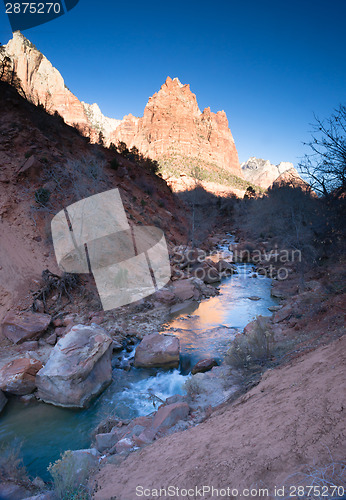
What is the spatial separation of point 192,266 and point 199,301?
4593 millimetres

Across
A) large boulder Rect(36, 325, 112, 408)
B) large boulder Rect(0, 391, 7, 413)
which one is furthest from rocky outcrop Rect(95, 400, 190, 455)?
large boulder Rect(0, 391, 7, 413)

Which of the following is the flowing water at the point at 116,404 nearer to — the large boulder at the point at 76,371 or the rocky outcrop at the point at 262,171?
the large boulder at the point at 76,371

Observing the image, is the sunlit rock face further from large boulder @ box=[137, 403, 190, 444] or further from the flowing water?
large boulder @ box=[137, 403, 190, 444]

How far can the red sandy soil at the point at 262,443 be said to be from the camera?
1802 mm

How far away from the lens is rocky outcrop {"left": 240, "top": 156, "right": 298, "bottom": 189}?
118m

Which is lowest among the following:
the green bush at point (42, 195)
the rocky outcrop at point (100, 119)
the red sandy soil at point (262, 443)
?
the red sandy soil at point (262, 443)

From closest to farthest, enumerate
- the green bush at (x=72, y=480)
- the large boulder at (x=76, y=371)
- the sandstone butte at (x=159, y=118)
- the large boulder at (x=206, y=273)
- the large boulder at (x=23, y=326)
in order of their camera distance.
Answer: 1. the green bush at (x=72, y=480)
2. the large boulder at (x=76, y=371)
3. the large boulder at (x=23, y=326)
4. the large boulder at (x=206, y=273)
5. the sandstone butte at (x=159, y=118)

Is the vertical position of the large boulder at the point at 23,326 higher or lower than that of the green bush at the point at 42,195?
lower

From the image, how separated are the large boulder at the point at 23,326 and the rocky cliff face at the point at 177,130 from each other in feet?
189

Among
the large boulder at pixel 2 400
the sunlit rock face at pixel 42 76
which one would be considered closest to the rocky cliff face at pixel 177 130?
the sunlit rock face at pixel 42 76

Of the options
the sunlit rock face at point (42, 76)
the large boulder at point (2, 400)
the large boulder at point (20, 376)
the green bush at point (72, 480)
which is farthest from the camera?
the sunlit rock face at point (42, 76)

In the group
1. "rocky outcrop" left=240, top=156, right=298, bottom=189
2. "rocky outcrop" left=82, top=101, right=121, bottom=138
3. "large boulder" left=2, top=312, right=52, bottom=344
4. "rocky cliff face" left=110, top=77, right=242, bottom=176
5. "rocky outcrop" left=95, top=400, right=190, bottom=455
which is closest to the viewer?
"rocky outcrop" left=95, top=400, right=190, bottom=455

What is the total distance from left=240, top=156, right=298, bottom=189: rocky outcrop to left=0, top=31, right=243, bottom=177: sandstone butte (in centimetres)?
3481

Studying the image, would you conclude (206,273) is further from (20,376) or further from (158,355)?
(20,376)
